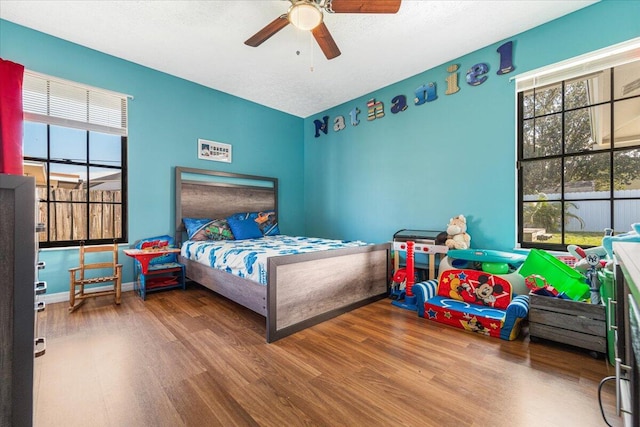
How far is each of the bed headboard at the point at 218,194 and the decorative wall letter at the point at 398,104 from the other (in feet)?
7.25

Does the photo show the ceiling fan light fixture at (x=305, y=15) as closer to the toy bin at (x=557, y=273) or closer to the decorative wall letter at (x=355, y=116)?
the decorative wall letter at (x=355, y=116)

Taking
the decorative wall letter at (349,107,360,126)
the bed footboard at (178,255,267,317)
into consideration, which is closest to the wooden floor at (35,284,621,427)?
the bed footboard at (178,255,267,317)

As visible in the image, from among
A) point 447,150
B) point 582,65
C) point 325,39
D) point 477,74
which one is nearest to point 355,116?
point 447,150

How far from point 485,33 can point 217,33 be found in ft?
8.98

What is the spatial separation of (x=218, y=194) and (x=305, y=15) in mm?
2772

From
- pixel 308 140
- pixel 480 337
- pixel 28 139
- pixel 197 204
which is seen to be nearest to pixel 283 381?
pixel 480 337

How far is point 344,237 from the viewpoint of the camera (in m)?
4.61

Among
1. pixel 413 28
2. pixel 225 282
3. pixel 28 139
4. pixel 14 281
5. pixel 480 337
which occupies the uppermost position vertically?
pixel 413 28

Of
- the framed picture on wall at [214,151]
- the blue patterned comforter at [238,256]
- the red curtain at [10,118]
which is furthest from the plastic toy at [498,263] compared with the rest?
the red curtain at [10,118]

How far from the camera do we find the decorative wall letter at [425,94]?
3.46 metres

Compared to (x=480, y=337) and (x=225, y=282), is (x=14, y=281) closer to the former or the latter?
(x=225, y=282)

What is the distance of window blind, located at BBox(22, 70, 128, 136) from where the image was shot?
284cm

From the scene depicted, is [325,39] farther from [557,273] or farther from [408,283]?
[557,273]

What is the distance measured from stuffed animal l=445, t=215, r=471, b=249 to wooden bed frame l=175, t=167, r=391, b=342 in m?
0.71
